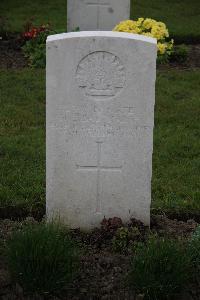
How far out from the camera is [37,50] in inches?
400

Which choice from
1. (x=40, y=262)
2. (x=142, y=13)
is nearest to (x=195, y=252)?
(x=40, y=262)

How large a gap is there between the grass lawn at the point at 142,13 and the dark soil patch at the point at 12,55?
1250mm

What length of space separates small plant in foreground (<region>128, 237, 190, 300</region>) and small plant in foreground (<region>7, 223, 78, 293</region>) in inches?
16.2

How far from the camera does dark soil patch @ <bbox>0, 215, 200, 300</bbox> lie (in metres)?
4.09

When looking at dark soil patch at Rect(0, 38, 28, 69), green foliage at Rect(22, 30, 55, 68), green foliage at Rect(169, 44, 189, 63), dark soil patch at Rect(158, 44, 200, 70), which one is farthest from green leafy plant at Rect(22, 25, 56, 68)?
green foliage at Rect(169, 44, 189, 63)

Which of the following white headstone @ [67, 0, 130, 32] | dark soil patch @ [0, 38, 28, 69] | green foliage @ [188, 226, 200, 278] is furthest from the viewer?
white headstone @ [67, 0, 130, 32]

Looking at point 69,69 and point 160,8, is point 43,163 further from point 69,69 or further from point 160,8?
point 160,8

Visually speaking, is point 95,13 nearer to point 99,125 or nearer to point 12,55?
point 12,55

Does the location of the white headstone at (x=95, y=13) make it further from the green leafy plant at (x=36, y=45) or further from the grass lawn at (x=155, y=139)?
the grass lawn at (x=155, y=139)

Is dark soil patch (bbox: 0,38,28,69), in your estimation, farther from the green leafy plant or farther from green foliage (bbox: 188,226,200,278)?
green foliage (bbox: 188,226,200,278)

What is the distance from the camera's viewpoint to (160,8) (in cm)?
1530

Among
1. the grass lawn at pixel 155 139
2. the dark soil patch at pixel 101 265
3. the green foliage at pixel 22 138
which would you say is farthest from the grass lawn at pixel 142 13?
the dark soil patch at pixel 101 265

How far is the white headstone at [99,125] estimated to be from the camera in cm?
453

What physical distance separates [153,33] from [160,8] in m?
5.52
